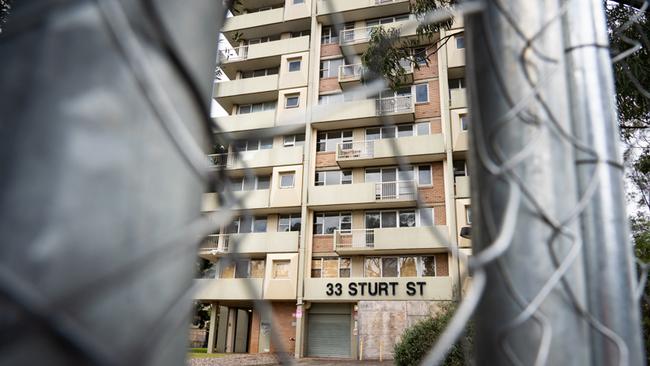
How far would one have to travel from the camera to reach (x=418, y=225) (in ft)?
57.8

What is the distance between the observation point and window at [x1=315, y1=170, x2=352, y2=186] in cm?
1927

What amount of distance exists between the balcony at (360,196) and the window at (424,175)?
0.69 metres

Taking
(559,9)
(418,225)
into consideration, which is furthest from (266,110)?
(559,9)

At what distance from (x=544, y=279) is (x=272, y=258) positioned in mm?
18827

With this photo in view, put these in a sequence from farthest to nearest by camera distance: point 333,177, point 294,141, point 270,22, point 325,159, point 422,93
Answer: point 270,22
point 294,141
point 325,159
point 333,177
point 422,93

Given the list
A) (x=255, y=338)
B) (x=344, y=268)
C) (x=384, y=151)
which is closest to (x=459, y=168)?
(x=384, y=151)

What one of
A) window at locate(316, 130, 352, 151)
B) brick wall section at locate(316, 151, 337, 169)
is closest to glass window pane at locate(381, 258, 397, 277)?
brick wall section at locate(316, 151, 337, 169)

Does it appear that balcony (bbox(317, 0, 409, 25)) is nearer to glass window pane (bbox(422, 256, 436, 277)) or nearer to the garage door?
glass window pane (bbox(422, 256, 436, 277))

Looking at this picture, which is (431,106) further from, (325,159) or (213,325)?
(213,325)

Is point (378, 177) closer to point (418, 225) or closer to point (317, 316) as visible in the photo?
point (418, 225)

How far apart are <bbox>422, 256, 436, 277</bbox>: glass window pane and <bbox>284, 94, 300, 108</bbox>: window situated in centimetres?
849

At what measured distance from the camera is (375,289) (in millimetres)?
17500

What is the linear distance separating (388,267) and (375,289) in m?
1.01

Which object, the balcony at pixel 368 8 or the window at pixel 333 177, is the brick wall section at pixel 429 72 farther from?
the window at pixel 333 177
